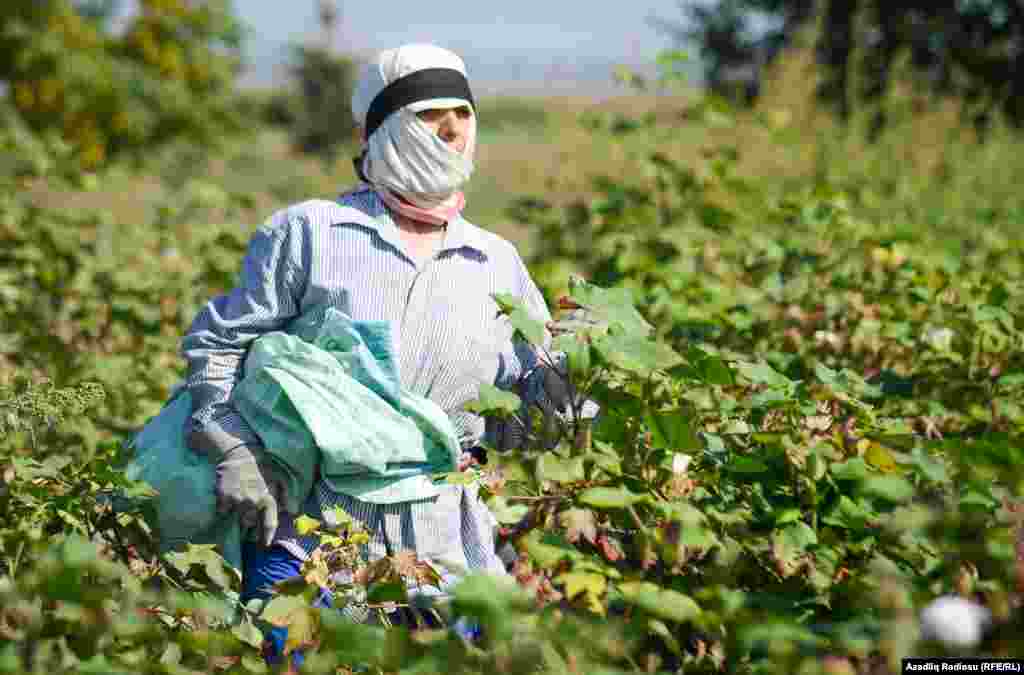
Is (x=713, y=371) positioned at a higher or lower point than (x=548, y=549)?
higher

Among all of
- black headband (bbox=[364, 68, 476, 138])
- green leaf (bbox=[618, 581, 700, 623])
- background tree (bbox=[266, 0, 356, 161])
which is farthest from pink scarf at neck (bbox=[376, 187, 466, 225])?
background tree (bbox=[266, 0, 356, 161])

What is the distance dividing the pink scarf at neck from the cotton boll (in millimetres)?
1731

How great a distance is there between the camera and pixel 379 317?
2.79 m

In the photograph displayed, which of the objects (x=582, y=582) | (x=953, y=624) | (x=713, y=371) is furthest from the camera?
(x=713, y=371)

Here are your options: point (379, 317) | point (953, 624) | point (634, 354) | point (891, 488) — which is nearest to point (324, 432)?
point (379, 317)

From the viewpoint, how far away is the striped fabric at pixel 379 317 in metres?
2.76

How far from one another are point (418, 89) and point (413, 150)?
13 centimetres

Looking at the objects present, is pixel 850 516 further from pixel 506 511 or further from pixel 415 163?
pixel 415 163

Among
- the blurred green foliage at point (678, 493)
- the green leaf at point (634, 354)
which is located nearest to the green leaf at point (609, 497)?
the blurred green foliage at point (678, 493)

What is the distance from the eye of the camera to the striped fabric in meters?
2.76

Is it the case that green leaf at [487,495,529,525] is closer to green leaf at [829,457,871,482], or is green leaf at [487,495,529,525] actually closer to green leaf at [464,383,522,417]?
green leaf at [464,383,522,417]

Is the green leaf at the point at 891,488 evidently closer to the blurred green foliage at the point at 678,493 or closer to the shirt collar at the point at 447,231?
the blurred green foliage at the point at 678,493

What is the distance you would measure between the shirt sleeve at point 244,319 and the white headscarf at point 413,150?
0.23 m

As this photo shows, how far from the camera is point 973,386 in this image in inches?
139
